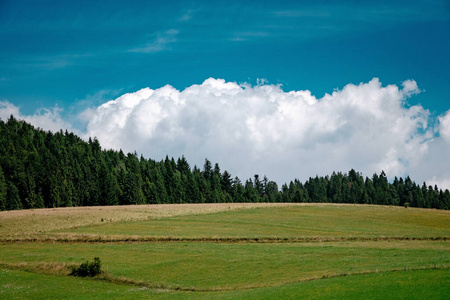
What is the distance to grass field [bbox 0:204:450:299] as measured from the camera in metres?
26.8

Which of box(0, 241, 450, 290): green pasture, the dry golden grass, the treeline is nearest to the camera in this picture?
box(0, 241, 450, 290): green pasture

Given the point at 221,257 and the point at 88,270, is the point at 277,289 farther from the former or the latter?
the point at 88,270

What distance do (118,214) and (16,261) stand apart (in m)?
37.9

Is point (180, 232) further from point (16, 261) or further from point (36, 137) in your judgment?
point (36, 137)

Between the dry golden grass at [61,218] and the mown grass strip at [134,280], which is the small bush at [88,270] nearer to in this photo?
the mown grass strip at [134,280]

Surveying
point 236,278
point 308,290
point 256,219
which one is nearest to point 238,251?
point 236,278

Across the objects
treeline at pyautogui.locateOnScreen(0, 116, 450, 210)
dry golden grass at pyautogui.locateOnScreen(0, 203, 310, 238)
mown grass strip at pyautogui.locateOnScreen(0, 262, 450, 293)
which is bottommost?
mown grass strip at pyautogui.locateOnScreen(0, 262, 450, 293)

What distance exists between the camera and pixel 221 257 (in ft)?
131

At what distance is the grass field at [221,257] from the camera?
87.8 ft

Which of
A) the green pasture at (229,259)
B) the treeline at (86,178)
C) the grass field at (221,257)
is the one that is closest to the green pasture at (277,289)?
the grass field at (221,257)

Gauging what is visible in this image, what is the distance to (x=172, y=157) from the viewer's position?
189m

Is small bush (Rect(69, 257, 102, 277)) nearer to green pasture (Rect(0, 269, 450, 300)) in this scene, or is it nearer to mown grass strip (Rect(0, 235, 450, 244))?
green pasture (Rect(0, 269, 450, 300))

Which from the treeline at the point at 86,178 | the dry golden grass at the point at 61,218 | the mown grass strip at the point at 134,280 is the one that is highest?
the treeline at the point at 86,178

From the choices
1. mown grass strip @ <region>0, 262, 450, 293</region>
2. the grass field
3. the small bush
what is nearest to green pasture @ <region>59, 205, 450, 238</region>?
the grass field
